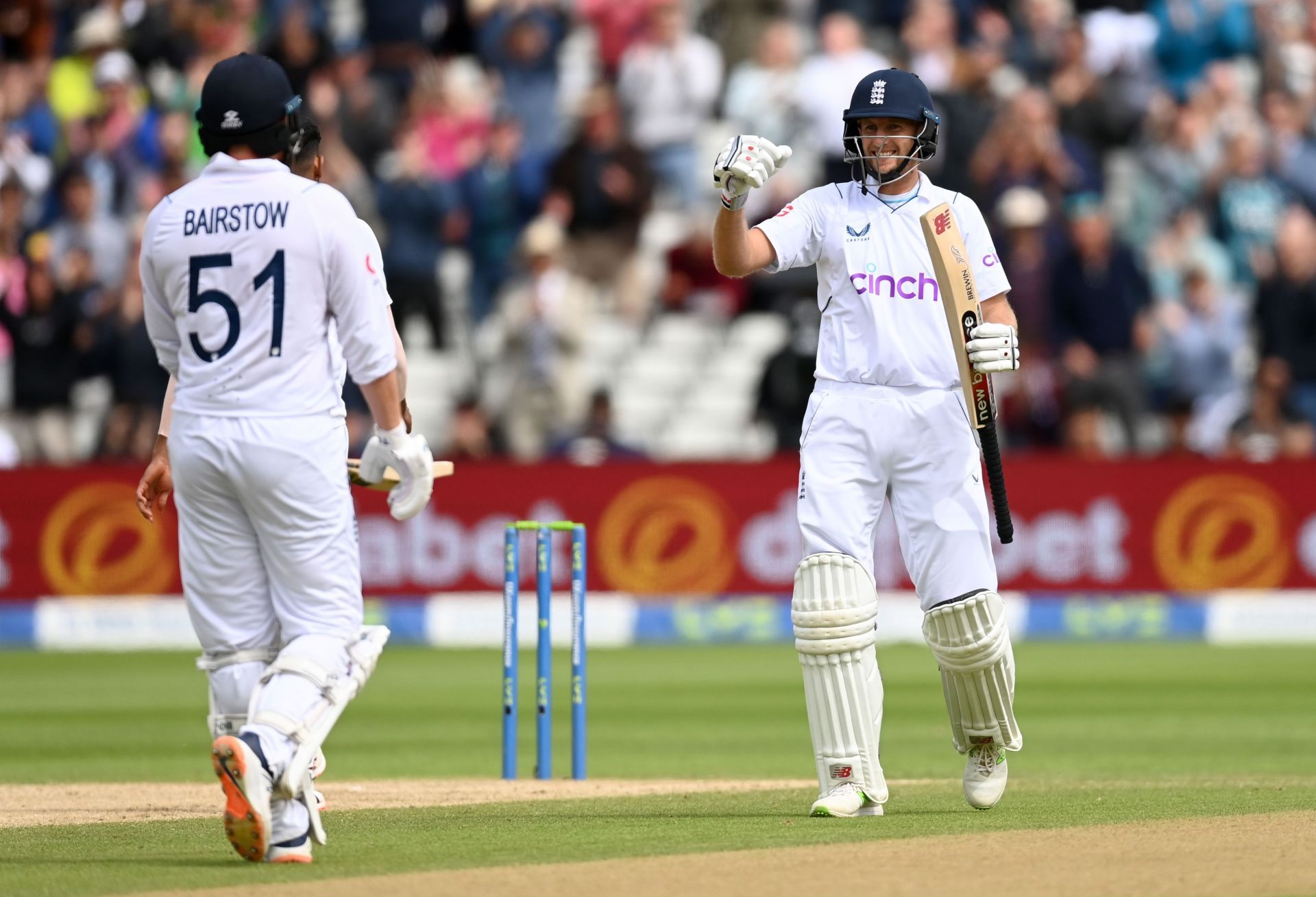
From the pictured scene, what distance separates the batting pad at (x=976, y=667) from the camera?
665cm

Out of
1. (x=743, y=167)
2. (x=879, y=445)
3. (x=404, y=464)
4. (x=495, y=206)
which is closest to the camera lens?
(x=404, y=464)

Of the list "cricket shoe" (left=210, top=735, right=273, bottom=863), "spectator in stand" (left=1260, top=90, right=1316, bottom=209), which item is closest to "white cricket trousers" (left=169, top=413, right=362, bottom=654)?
"cricket shoe" (left=210, top=735, right=273, bottom=863)

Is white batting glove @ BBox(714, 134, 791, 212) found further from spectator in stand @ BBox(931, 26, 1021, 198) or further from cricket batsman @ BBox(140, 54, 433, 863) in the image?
spectator in stand @ BBox(931, 26, 1021, 198)

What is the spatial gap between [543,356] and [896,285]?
9.46 m

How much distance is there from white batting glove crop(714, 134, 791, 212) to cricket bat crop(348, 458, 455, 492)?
1.16m

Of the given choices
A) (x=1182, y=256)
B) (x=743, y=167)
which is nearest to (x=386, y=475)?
(x=743, y=167)

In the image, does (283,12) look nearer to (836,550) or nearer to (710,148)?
(710,148)

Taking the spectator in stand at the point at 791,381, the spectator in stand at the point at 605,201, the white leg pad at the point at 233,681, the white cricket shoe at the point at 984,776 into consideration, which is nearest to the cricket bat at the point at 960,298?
the white cricket shoe at the point at 984,776

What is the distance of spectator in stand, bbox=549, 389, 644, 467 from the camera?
15.6 metres

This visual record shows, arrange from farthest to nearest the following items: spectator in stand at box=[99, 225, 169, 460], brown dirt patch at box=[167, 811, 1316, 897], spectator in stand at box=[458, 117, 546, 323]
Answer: spectator in stand at box=[458, 117, 546, 323]
spectator in stand at box=[99, 225, 169, 460]
brown dirt patch at box=[167, 811, 1316, 897]

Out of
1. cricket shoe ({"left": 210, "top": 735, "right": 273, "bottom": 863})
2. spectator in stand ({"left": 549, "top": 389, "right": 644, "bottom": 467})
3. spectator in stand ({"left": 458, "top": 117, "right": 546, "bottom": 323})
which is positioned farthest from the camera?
spectator in stand ({"left": 458, "top": 117, "right": 546, "bottom": 323})

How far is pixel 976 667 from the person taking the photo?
672 centimetres

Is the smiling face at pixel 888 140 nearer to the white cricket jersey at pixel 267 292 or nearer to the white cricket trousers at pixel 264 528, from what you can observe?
the white cricket jersey at pixel 267 292

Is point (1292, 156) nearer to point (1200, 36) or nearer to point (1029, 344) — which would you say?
point (1200, 36)
